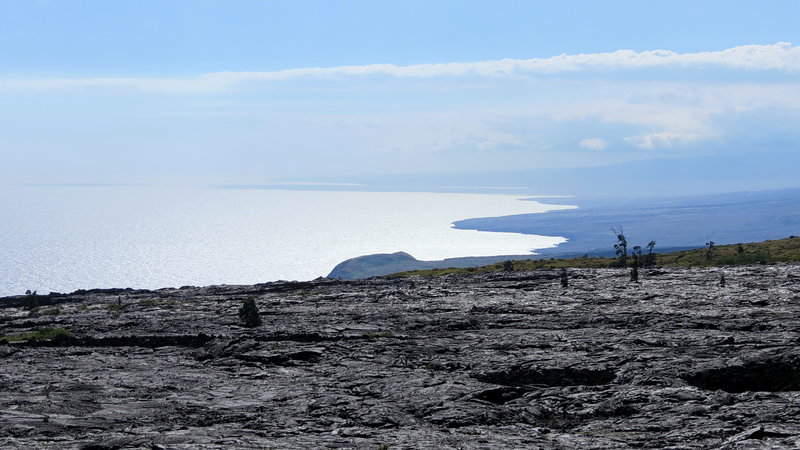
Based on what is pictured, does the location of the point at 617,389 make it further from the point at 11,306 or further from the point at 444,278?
the point at 11,306

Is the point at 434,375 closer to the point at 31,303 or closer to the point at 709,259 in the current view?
the point at 31,303

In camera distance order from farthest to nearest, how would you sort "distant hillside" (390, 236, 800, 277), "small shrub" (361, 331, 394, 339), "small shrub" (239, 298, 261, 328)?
"distant hillside" (390, 236, 800, 277), "small shrub" (239, 298, 261, 328), "small shrub" (361, 331, 394, 339)

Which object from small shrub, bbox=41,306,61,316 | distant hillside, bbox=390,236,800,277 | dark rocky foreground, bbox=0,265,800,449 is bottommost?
dark rocky foreground, bbox=0,265,800,449

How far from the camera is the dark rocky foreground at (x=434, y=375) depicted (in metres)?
30.3

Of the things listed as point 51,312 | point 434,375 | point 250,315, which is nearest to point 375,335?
point 250,315

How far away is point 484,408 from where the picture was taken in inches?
1328

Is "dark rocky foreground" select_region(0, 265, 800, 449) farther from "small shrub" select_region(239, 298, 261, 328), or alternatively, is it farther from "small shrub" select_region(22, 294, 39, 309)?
"small shrub" select_region(22, 294, 39, 309)

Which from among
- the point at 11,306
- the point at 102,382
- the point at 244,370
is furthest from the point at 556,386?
the point at 11,306

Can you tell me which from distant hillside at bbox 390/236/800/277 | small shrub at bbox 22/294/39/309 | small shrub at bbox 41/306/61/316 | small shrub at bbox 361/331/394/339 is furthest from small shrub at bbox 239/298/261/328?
distant hillside at bbox 390/236/800/277

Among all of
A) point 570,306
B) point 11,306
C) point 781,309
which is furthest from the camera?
point 11,306

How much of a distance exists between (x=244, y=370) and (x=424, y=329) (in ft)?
56.6

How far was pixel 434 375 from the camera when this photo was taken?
135 feet

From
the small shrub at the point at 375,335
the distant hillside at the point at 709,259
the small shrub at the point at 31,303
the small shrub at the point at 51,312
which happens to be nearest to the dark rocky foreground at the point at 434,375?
the small shrub at the point at 375,335

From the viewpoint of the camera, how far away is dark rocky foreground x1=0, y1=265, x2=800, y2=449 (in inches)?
1192
